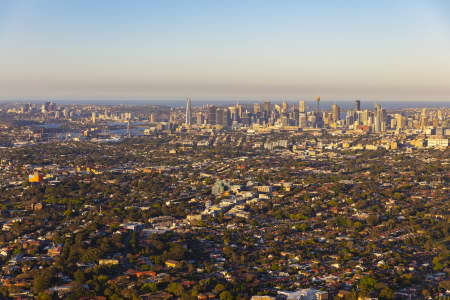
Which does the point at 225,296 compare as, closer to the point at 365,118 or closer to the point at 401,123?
the point at 401,123

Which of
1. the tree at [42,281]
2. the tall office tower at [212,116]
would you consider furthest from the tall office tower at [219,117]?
the tree at [42,281]

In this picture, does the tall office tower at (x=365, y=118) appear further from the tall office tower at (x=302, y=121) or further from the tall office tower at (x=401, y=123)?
the tall office tower at (x=302, y=121)

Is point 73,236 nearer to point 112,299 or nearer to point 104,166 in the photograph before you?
point 112,299

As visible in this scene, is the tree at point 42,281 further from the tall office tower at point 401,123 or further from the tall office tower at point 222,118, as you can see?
the tall office tower at point 222,118

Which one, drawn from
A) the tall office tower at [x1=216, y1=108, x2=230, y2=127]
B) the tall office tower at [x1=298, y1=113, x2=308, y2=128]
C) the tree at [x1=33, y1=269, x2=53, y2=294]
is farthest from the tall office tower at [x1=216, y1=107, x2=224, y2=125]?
the tree at [x1=33, y1=269, x2=53, y2=294]

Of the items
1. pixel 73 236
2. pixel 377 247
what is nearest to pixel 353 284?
pixel 377 247

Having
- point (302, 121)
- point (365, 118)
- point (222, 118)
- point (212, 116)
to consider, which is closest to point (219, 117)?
point (222, 118)

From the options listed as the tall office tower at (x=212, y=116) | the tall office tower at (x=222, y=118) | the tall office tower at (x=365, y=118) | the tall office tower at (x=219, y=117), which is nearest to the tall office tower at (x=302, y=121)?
the tall office tower at (x=365, y=118)

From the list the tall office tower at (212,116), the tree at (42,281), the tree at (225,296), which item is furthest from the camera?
the tall office tower at (212,116)

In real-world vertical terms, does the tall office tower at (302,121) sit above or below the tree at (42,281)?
above

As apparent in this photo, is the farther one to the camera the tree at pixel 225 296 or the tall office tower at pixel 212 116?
the tall office tower at pixel 212 116

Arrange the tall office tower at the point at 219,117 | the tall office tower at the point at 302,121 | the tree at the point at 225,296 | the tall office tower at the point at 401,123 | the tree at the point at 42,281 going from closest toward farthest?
1. the tree at the point at 225,296
2. the tree at the point at 42,281
3. the tall office tower at the point at 401,123
4. the tall office tower at the point at 302,121
5. the tall office tower at the point at 219,117
